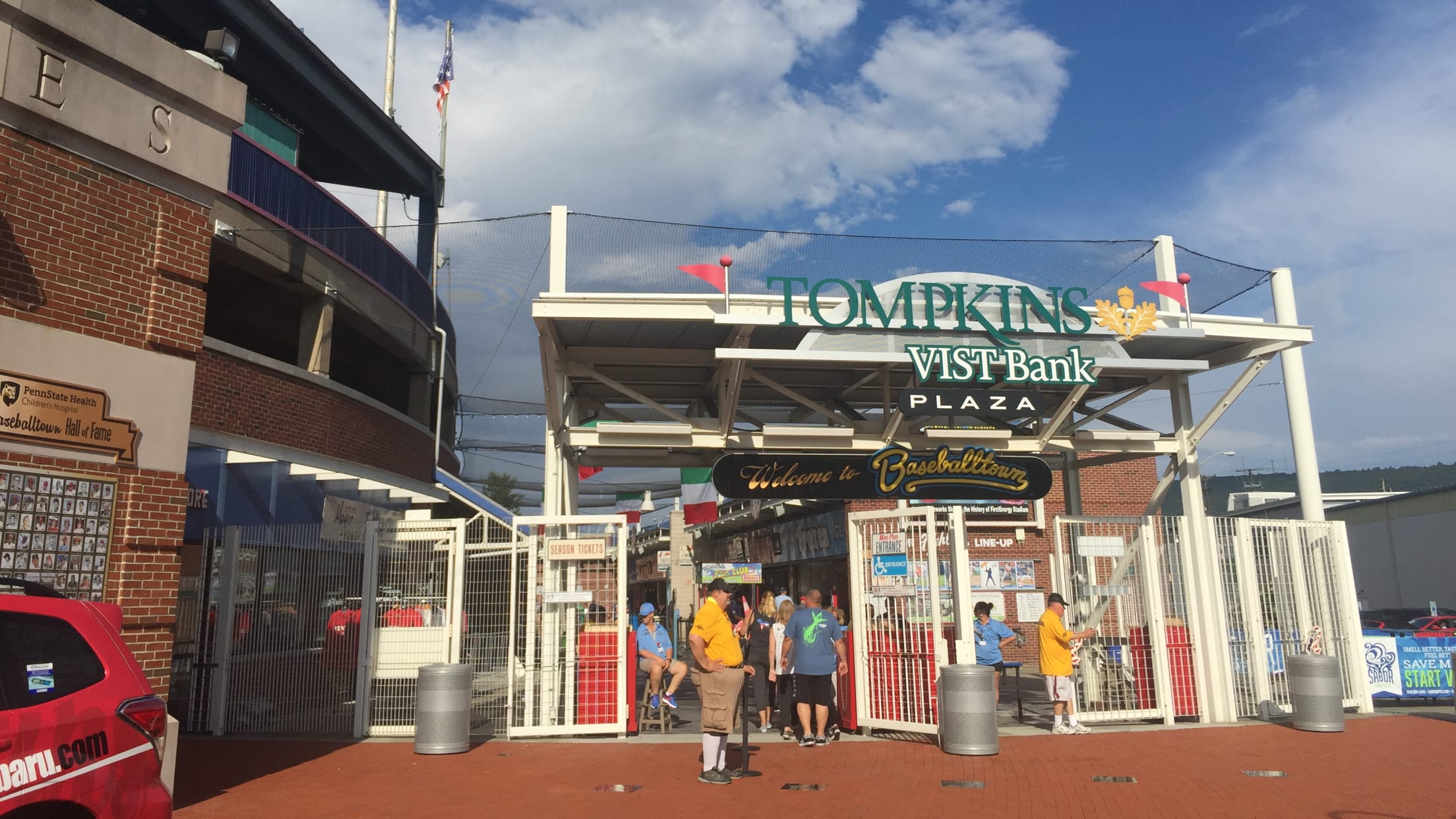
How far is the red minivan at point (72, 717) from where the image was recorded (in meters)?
4.89

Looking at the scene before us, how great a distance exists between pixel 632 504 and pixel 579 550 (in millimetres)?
35422

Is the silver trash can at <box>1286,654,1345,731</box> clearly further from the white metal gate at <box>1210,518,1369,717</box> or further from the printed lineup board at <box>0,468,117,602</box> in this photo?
the printed lineup board at <box>0,468,117,602</box>

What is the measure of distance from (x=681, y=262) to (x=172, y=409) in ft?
20.5

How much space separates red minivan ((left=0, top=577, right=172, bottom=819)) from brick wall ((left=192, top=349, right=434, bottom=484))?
26.4 ft

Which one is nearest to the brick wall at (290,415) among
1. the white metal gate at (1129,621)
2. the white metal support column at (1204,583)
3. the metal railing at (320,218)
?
the metal railing at (320,218)

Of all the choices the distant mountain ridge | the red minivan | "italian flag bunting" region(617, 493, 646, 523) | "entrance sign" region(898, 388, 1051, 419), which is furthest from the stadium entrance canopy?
the distant mountain ridge

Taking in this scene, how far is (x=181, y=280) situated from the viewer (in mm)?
8672

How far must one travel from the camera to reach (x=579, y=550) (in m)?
12.2

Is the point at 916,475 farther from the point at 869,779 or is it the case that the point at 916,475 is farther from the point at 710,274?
the point at 869,779

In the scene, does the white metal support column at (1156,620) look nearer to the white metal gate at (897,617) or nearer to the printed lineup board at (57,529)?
the white metal gate at (897,617)

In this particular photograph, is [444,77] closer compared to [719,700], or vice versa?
[719,700]

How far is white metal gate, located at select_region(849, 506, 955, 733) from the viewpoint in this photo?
11.5 metres

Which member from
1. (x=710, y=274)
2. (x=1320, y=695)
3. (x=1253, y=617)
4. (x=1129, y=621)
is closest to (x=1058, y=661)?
A: (x=1129, y=621)

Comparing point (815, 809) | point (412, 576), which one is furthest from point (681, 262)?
point (815, 809)
